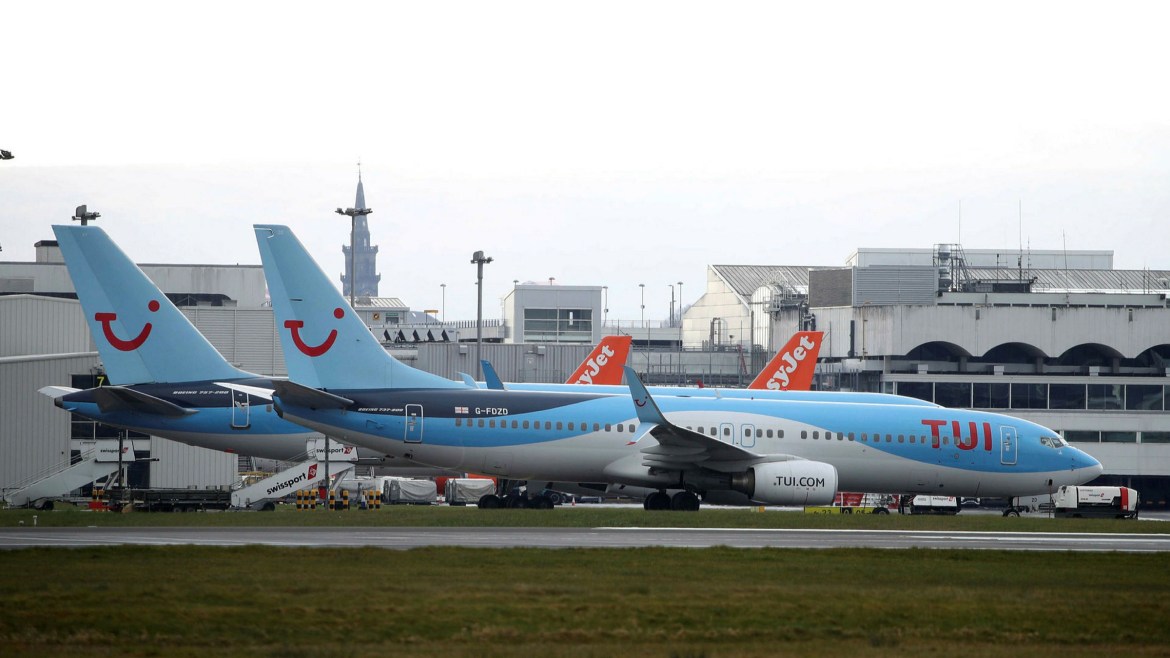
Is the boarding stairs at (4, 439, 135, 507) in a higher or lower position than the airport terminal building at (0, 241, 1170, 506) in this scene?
lower

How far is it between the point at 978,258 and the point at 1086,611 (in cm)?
11720

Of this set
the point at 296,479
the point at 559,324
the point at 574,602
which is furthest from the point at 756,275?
the point at 574,602

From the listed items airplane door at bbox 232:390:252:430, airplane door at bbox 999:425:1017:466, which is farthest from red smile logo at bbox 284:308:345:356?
airplane door at bbox 999:425:1017:466

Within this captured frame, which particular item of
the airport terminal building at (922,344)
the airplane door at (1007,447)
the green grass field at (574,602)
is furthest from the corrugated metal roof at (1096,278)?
the green grass field at (574,602)

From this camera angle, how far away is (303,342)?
128 ft

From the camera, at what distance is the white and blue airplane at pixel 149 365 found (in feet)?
132

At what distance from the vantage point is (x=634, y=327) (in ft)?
491

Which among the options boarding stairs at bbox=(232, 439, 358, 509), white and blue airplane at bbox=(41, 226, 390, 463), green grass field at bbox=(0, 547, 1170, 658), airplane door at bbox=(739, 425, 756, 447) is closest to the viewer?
green grass field at bbox=(0, 547, 1170, 658)

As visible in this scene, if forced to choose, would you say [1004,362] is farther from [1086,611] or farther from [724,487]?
[1086,611]

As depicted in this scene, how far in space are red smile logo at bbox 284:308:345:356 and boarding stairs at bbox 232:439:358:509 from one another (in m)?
10.1

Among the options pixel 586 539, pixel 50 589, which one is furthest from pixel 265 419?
pixel 50 589

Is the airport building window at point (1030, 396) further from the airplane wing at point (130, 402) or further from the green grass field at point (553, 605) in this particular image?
the green grass field at point (553, 605)

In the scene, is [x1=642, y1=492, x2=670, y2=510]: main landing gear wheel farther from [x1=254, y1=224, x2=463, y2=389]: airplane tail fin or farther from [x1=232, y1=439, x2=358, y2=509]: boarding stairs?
[x1=232, y1=439, x2=358, y2=509]: boarding stairs

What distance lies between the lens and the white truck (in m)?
50.9
